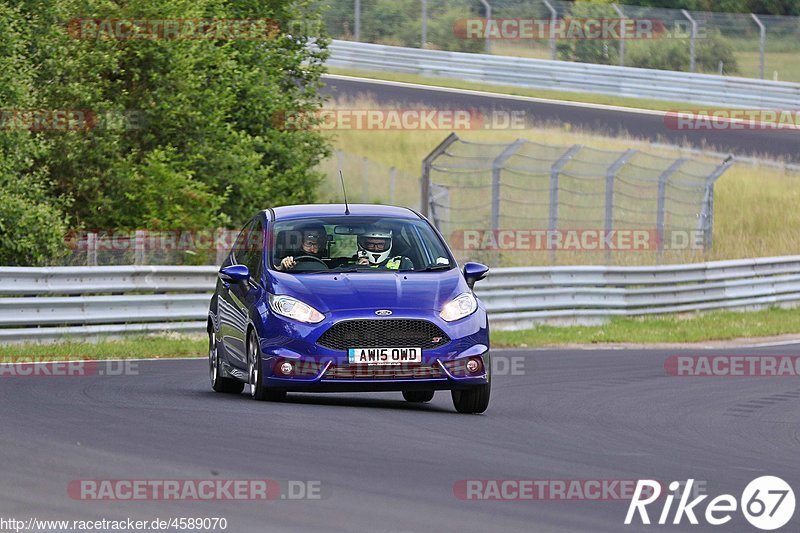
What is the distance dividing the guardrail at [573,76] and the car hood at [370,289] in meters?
30.8

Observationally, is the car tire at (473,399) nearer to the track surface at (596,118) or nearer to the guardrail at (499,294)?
the guardrail at (499,294)

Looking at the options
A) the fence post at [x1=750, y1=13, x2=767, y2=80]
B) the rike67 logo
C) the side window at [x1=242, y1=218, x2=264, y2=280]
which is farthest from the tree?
the fence post at [x1=750, y1=13, x2=767, y2=80]

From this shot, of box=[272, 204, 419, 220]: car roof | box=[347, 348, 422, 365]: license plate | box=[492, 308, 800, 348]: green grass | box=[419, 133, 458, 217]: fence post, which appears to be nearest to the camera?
box=[347, 348, 422, 365]: license plate

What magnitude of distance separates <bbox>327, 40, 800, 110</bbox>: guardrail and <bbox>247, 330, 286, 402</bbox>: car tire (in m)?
30.8

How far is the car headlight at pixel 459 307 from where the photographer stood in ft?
39.5

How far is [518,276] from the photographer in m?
23.7

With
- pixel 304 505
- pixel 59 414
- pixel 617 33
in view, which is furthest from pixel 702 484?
pixel 617 33

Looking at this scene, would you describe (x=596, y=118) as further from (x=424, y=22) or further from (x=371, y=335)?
(x=371, y=335)

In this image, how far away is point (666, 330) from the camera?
80.1 ft

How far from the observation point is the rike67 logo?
768 cm

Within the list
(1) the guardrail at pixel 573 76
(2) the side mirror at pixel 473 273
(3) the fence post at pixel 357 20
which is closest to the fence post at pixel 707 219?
(1) the guardrail at pixel 573 76

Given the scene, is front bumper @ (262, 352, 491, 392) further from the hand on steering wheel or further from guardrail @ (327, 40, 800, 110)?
guardrail @ (327, 40, 800, 110)

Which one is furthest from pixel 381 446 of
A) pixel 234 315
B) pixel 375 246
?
pixel 234 315

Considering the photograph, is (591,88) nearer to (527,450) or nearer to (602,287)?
(602,287)
